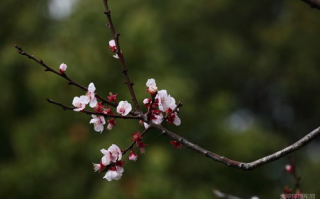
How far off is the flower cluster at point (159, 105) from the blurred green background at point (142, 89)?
11.6ft

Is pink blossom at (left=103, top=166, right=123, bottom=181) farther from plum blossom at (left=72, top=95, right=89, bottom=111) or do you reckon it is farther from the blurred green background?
the blurred green background

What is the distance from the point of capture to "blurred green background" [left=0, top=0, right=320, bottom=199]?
21.7 ft

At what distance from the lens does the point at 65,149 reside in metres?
6.66

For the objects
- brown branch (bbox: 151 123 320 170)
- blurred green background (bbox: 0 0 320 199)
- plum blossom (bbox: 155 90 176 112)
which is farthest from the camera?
blurred green background (bbox: 0 0 320 199)

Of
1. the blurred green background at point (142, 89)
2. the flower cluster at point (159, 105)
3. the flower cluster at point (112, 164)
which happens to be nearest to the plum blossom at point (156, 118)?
the flower cluster at point (159, 105)

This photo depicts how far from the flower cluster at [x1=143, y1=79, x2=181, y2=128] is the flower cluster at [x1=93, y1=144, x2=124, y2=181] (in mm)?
144

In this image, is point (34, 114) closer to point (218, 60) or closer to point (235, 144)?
point (235, 144)

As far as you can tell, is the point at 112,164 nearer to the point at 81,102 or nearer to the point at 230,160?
the point at 81,102

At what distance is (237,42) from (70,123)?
222 inches

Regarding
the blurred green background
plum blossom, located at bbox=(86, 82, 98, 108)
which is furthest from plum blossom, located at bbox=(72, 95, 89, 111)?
the blurred green background

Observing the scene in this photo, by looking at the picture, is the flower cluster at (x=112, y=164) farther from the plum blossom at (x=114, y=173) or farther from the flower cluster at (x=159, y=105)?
the flower cluster at (x=159, y=105)

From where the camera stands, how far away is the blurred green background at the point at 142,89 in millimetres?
6613

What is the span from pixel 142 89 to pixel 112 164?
197 inches

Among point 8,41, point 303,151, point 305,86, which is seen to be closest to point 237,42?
point 305,86
